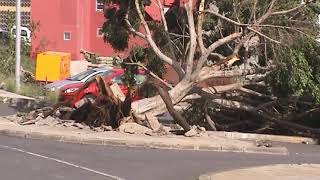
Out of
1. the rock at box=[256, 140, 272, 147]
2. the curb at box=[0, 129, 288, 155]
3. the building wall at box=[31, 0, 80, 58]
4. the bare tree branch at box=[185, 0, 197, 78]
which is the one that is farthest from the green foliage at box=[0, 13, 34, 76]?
the rock at box=[256, 140, 272, 147]

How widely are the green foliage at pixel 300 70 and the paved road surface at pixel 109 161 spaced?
3.08m

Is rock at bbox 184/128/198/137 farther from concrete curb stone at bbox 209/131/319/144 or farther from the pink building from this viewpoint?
the pink building

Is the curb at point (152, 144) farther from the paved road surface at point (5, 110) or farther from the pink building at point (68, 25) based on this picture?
the pink building at point (68, 25)

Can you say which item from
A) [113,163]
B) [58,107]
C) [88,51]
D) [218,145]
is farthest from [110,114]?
[88,51]

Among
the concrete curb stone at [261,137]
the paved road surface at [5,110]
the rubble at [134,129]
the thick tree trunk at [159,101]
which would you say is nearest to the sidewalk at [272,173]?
the rubble at [134,129]

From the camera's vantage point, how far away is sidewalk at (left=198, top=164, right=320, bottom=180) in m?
11.6

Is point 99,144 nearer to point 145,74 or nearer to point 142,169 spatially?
point 142,169

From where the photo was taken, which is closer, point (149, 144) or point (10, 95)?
point (149, 144)

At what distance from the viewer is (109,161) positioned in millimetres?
13305

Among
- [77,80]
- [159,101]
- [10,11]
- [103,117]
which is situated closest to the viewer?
[103,117]

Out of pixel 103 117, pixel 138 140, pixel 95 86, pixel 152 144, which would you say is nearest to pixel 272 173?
pixel 152 144

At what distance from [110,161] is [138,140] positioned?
2.75m

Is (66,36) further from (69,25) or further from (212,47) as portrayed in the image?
(212,47)

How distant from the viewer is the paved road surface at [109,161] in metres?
11.7
